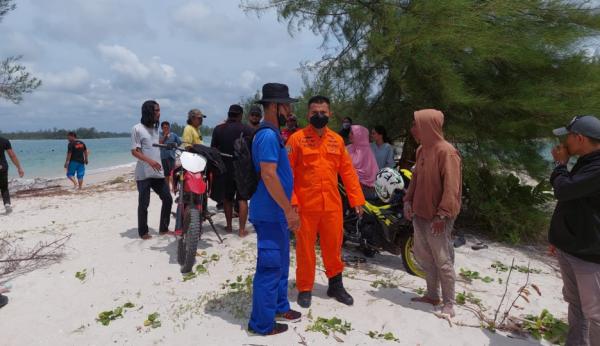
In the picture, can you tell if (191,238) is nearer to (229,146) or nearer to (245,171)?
(245,171)

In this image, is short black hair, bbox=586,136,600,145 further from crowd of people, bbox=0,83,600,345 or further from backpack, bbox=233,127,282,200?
backpack, bbox=233,127,282,200

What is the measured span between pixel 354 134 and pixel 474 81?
2.22 m

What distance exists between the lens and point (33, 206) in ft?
27.1

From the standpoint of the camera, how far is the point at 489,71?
19.4 feet

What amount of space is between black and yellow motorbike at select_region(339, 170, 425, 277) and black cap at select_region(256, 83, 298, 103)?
1902 millimetres

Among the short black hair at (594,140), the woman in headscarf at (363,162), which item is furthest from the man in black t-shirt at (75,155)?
the short black hair at (594,140)

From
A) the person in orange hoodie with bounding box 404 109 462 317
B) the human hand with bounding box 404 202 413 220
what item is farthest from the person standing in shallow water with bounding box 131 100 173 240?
the person in orange hoodie with bounding box 404 109 462 317

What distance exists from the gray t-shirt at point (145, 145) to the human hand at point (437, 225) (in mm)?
3512

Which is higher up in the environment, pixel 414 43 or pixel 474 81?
pixel 414 43

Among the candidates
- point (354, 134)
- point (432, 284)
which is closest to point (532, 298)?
point (432, 284)

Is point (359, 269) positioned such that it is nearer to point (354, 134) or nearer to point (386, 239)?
point (386, 239)

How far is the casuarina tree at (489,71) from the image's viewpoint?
537 centimetres

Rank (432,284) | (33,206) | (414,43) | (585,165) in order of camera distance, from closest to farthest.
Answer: (585,165) → (432,284) → (414,43) → (33,206)

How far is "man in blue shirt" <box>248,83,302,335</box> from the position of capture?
281 centimetres
